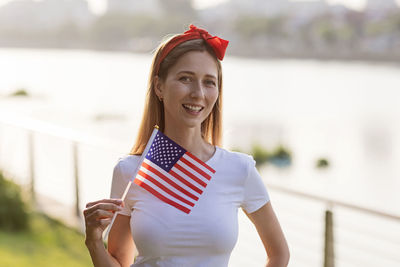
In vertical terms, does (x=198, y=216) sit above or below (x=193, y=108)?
below

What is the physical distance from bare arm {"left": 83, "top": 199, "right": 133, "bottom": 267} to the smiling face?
0.98 ft

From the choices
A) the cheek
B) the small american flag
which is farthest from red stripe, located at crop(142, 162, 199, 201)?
the cheek

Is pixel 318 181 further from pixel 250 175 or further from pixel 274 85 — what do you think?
pixel 250 175

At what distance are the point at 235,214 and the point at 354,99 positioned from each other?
128ft

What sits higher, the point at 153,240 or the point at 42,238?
the point at 153,240

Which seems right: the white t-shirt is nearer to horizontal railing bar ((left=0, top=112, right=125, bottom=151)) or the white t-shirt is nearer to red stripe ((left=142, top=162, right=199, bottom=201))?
red stripe ((left=142, top=162, right=199, bottom=201))

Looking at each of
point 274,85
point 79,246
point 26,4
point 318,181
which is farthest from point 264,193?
point 274,85

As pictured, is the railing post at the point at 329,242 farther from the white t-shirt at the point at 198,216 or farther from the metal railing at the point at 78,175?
the white t-shirt at the point at 198,216

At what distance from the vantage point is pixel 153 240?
4.69 ft

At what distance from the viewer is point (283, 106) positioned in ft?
128

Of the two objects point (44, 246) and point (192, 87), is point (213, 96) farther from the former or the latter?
point (44, 246)

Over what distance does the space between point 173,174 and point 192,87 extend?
29cm

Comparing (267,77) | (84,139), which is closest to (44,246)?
(84,139)

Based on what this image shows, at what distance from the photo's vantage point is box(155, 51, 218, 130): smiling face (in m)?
1.48
